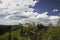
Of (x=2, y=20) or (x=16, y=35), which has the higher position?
(x=2, y=20)

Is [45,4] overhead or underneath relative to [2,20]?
overhead

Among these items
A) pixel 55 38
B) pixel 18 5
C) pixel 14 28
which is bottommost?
pixel 55 38

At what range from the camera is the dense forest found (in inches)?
216

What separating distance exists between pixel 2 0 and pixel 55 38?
2.18m

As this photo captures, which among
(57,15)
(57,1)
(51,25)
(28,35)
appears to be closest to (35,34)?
(28,35)

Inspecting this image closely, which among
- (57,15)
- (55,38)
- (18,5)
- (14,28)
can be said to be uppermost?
(18,5)

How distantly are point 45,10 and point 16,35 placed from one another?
1283mm

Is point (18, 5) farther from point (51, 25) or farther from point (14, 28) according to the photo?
point (51, 25)

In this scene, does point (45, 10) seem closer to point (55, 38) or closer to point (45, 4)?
point (45, 4)

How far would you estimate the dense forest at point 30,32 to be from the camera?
550cm

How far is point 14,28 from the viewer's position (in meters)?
5.61

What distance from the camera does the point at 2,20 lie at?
5.50 metres

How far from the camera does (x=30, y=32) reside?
5578 mm

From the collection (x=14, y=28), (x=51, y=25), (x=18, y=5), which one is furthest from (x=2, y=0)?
(x=51, y=25)
